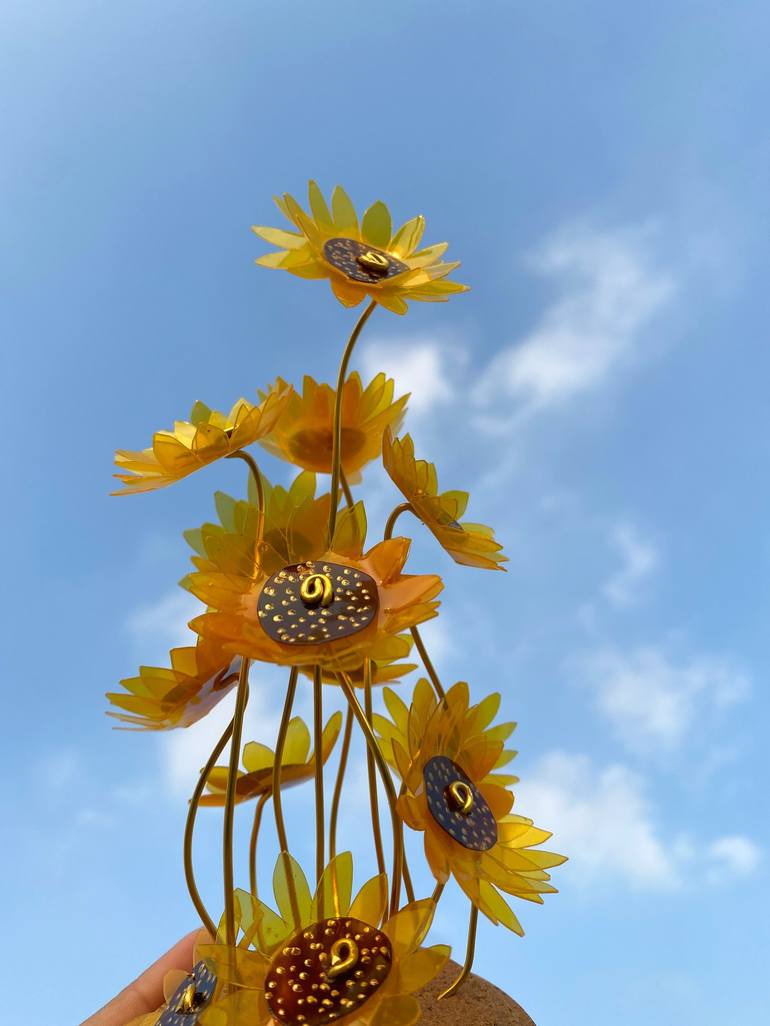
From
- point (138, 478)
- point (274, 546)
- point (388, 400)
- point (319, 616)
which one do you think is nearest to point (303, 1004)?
point (319, 616)

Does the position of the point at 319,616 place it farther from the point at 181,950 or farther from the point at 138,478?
the point at 181,950

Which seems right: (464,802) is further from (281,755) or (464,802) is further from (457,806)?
(281,755)

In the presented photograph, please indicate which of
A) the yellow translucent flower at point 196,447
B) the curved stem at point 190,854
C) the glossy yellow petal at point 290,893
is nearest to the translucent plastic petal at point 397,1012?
the glossy yellow petal at point 290,893

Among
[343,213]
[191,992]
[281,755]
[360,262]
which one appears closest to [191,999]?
[191,992]

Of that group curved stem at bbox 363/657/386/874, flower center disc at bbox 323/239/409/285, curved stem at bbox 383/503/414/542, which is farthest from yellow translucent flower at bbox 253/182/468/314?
curved stem at bbox 363/657/386/874

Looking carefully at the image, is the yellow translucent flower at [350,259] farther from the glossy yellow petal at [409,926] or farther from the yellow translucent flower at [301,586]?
the glossy yellow petal at [409,926]
